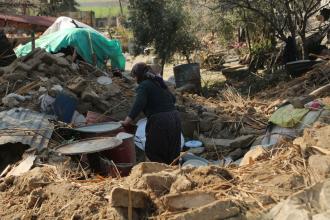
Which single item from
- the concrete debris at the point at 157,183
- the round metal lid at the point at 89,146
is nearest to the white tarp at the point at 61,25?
the round metal lid at the point at 89,146

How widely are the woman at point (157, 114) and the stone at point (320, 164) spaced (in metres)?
2.85

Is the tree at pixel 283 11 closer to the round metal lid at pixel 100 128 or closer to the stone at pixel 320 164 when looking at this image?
the round metal lid at pixel 100 128

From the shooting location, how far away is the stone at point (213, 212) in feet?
11.5

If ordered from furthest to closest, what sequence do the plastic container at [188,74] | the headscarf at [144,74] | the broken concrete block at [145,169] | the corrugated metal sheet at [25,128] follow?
the plastic container at [188,74] < the corrugated metal sheet at [25,128] < the headscarf at [144,74] < the broken concrete block at [145,169]

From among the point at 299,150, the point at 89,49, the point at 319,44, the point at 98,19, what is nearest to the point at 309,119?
the point at 299,150

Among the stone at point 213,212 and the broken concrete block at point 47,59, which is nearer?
the stone at point 213,212

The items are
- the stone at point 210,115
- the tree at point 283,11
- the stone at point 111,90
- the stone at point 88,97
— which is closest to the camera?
the stone at point 88,97

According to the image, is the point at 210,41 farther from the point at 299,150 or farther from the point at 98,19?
the point at 299,150

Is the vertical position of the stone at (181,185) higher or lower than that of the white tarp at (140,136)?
higher

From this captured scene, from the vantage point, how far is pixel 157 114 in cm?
668

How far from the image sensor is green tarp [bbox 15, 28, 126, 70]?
13.7 metres

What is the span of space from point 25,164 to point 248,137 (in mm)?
3812

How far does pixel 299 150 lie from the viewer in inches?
172

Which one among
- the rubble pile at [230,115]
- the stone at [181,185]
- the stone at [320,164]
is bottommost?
the rubble pile at [230,115]
